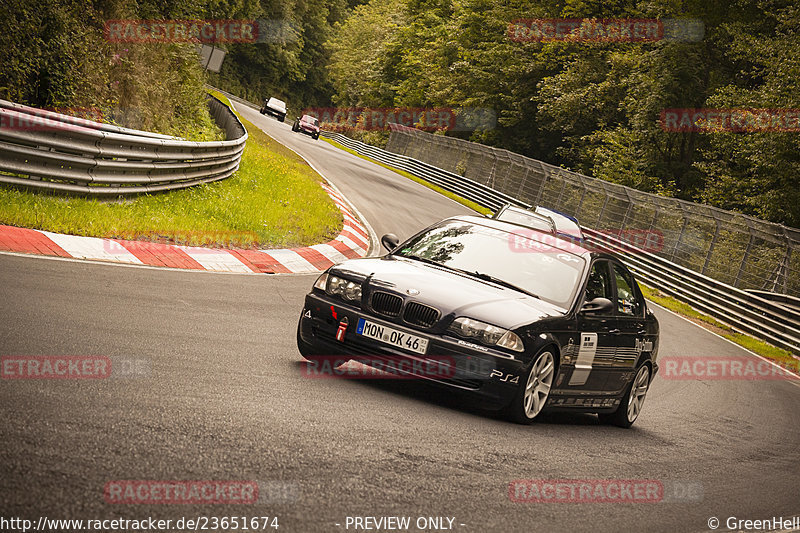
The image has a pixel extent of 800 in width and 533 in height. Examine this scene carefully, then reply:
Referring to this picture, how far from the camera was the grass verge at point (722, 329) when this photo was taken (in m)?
18.6

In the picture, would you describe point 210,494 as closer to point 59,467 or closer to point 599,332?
point 59,467

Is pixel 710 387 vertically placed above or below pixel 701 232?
below

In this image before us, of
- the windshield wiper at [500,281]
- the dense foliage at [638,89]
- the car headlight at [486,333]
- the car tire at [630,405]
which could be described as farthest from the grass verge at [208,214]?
the dense foliage at [638,89]

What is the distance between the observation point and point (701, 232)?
2517 cm

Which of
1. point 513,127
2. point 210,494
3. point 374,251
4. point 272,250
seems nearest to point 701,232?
point 374,251

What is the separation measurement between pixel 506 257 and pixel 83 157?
6.15 meters

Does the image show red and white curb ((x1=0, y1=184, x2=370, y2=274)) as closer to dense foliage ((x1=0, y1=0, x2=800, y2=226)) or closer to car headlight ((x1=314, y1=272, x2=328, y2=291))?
car headlight ((x1=314, y1=272, x2=328, y2=291))

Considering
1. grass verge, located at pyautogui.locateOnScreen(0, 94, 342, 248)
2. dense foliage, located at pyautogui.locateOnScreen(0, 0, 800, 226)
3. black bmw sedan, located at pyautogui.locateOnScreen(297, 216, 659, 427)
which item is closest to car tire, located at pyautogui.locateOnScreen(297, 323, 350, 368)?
black bmw sedan, located at pyautogui.locateOnScreen(297, 216, 659, 427)

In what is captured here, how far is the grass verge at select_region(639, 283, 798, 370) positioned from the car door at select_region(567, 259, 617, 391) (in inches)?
456

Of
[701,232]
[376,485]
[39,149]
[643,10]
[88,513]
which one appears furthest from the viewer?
[643,10]

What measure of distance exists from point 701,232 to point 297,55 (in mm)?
92251

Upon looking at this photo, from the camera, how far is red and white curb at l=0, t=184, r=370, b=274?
30.1 feet

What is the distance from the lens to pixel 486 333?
6.32m

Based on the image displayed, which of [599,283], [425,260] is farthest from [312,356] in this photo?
[599,283]
